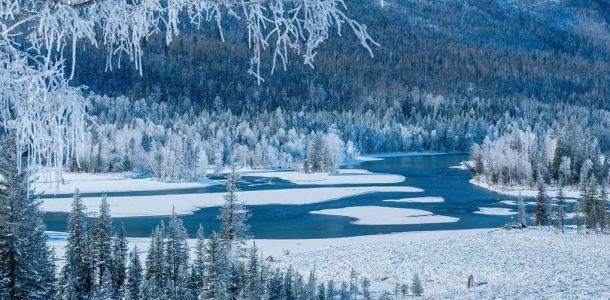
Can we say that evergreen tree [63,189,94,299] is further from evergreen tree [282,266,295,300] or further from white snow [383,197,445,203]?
white snow [383,197,445,203]

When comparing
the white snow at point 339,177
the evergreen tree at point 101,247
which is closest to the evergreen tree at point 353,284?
the evergreen tree at point 101,247

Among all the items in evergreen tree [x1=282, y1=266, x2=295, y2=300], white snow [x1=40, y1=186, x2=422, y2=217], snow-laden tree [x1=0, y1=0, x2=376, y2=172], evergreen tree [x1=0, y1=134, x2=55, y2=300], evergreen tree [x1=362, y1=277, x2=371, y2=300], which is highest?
snow-laden tree [x1=0, y1=0, x2=376, y2=172]

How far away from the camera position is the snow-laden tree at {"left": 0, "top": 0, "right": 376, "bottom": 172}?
260cm

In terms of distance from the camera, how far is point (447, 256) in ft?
118

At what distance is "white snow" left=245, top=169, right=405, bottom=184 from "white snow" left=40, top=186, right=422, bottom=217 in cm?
739

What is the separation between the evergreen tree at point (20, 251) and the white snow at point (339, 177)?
53.5m

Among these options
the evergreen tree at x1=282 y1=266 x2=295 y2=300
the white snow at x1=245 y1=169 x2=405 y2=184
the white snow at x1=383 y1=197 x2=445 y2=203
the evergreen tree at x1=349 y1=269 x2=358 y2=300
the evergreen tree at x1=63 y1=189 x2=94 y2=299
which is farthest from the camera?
the white snow at x1=245 y1=169 x2=405 y2=184

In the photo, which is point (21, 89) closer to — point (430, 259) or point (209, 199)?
point (430, 259)

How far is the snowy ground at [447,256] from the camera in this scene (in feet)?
104

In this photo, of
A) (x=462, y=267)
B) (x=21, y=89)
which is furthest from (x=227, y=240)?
(x=21, y=89)

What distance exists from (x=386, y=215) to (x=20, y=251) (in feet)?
108

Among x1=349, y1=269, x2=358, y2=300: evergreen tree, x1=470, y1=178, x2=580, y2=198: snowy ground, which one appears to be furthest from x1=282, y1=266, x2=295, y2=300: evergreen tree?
x1=470, y1=178, x2=580, y2=198: snowy ground

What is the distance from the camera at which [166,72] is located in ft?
655

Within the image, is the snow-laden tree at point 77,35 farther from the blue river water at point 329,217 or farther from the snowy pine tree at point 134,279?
the blue river water at point 329,217
